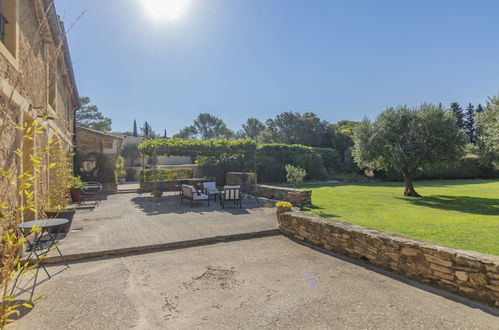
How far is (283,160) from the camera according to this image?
963 inches

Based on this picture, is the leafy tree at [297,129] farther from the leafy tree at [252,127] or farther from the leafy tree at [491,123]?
the leafy tree at [491,123]

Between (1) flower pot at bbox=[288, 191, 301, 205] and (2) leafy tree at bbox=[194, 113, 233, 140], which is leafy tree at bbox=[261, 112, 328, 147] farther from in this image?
(1) flower pot at bbox=[288, 191, 301, 205]

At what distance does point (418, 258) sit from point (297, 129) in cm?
3822

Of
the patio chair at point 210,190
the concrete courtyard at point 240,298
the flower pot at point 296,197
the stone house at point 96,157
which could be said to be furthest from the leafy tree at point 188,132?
the concrete courtyard at point 240,298

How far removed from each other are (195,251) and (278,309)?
2.57m

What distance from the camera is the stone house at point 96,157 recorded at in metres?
15.7

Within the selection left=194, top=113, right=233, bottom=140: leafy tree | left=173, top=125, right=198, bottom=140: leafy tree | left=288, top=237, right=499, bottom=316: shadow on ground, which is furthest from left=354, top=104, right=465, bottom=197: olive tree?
left=173, top=125, right=198, bottom=140: leafy tree

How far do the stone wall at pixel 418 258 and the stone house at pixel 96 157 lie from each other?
14.7 m

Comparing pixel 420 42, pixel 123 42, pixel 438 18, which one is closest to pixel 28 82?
pixel 123 42

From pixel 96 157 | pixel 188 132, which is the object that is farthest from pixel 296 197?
pixel 188 132

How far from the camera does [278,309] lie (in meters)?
3.06

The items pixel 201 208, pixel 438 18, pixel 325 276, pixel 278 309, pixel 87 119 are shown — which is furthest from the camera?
pixel 87 119

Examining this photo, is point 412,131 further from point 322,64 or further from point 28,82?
point 28,82

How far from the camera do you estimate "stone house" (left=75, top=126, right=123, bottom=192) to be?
51.6 feet
